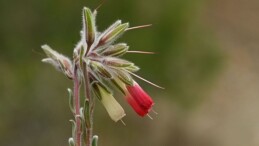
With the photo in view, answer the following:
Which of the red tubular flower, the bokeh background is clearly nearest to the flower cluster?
the red tubular flower

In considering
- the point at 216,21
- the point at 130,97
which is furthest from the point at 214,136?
the point at 130,97

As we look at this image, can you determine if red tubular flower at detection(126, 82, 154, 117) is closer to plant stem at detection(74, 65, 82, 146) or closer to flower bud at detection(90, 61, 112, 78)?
flower bud at detection(90, 61, 112, 78)

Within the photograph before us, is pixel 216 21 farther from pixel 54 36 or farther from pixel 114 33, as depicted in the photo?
pixel 114 33

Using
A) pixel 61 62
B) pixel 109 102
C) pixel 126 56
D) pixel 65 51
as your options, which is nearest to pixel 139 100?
pixel 109 102

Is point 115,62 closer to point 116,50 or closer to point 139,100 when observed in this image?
point 116,50

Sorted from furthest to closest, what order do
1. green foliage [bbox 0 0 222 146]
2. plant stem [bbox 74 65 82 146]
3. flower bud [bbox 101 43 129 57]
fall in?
green foliage [bbox 0 0 222 146] < flower bud [bbox 101 43 129 57] < plant stem [bbox 74 65 82 146]

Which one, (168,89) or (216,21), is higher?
(216,21)

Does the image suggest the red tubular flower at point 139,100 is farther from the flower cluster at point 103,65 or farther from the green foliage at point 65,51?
the green foliage at point 65,51

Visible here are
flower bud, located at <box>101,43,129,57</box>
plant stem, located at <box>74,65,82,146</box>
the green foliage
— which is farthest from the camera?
the green foliage
